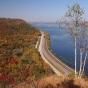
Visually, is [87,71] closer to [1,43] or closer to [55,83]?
[55,83]

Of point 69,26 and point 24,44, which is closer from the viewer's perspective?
point 69,26

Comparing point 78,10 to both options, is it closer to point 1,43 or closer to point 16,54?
point 16,54

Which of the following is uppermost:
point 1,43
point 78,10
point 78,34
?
point 78,10

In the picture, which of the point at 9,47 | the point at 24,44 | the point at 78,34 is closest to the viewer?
the point at 78,34

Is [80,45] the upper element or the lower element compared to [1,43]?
upper

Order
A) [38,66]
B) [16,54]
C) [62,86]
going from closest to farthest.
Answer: [62,86] < [38,66] < [16,54]

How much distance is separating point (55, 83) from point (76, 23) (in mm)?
3959

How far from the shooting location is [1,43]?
44969mm

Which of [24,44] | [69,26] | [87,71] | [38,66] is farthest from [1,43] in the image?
[69,26]

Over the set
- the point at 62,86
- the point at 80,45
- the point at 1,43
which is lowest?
the point at 1,43

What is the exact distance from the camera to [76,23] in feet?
33.9

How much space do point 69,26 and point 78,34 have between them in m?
0.81

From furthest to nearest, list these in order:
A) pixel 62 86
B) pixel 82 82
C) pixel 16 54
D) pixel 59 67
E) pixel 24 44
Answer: pixel 24 44
pixel 16 54
pixel 59 67
pixel 82 82
pixel 62 86

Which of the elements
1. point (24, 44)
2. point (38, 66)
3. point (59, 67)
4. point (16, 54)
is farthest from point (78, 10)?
point (24, 44)
